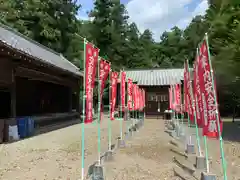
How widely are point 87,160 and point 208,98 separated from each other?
12.8 feet

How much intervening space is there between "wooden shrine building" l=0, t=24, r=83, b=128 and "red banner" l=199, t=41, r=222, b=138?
21.0 ft

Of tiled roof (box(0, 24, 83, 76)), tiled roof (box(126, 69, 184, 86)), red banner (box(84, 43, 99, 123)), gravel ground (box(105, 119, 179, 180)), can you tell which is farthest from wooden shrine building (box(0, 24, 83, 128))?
tiled roof (box(126, 69, 184, 86))

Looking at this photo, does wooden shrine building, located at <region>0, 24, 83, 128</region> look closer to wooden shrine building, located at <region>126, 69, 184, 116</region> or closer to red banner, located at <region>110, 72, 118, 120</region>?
red banner, located at <region>110, 72, 118, 120</region>

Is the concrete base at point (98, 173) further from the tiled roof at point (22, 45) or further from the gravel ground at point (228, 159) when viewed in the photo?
the tiled roof at point (22, 45)

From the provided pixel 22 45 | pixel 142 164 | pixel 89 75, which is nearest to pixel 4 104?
pixel 22 45

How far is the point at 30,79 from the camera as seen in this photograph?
15516 millimetres

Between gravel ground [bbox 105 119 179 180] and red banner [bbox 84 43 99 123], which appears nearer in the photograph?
red banner [bbox 84 43 99 123]

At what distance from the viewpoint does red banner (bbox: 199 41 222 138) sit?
4270 millimetres

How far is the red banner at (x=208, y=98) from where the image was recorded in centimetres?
427

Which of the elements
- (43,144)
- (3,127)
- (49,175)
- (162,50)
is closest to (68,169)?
(49,175)

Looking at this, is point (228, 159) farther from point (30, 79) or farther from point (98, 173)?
point (30, 79)

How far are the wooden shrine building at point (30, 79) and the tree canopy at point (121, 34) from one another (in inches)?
296

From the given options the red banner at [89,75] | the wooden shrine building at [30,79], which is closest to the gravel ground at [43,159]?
the red banner at [89,75]

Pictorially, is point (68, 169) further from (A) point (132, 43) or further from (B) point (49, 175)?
(A) point (132, 43)
